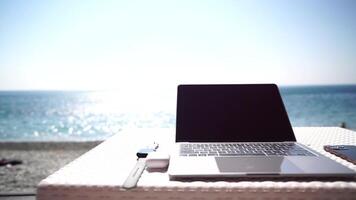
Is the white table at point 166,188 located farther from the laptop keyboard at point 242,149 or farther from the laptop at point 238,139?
the laptop keyboard at point 242,149

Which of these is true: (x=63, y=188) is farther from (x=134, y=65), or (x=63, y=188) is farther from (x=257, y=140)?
(x=134, y=65)

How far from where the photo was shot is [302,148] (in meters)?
0.84

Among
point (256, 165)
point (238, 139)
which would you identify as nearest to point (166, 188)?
point (256, 165)

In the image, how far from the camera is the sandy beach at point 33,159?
17.0 feet

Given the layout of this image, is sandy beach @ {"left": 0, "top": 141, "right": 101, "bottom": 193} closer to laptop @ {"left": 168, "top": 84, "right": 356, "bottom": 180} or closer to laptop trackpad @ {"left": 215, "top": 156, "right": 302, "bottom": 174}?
laptop @ {"left": 168, "top": 84, "right": 356, "bottom": 180}

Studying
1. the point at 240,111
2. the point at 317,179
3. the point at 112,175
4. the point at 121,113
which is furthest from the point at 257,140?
the point at 121,113

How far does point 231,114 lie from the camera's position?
1073mm

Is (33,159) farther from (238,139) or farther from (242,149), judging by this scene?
(242,149)

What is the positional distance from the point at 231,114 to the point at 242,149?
0.25m

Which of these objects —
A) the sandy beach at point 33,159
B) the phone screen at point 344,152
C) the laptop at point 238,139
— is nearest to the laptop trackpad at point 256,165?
the laptop at point 238,139

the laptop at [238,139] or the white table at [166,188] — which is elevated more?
the laptop at [238,139]

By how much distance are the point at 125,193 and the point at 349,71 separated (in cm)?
2600

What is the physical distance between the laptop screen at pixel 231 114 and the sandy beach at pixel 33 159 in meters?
2.96

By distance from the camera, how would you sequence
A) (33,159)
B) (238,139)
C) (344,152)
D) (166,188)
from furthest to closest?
(33,159)
(238,139)
(344,152)
(166,188)
